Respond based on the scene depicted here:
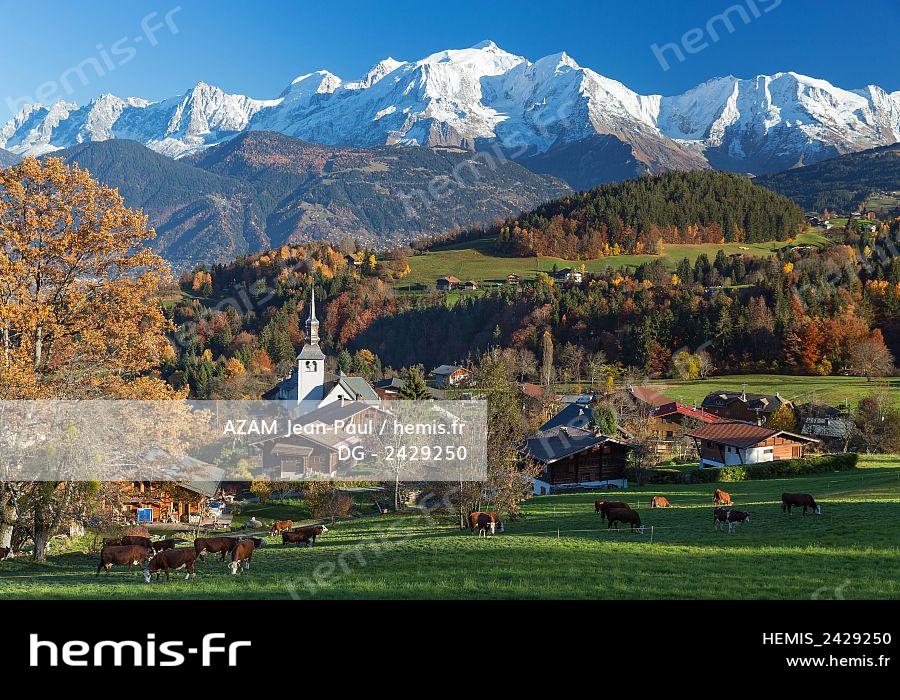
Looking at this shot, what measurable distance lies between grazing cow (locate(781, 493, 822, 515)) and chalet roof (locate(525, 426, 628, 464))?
2988 centimetres

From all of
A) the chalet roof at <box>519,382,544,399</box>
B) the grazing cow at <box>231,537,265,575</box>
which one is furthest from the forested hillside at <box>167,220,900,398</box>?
the grazing cow at <box>231,537,265,575</box>

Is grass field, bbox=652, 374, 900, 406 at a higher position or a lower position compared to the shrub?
higher

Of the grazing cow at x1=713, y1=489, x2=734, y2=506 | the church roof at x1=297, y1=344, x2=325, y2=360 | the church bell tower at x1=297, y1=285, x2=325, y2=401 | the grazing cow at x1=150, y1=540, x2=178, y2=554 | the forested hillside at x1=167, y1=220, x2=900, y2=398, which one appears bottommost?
the grazing cow at x1=713, y1=489, x2=734, y2=506

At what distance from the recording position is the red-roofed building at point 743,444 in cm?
6150

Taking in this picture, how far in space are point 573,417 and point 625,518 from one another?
2210 inches

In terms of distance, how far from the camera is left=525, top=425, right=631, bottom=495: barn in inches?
2306

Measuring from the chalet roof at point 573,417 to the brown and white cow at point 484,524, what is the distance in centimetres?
5142

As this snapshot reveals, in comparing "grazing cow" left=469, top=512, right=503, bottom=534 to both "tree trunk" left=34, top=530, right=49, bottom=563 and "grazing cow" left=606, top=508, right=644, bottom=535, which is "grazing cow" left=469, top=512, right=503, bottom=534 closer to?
"grazing cow" left=606, top=508, right=644, bottom=535

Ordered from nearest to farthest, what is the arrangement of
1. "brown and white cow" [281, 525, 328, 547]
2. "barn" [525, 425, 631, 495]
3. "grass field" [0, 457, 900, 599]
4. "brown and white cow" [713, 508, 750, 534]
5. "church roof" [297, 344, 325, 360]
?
"grass field" [0, 457, 900, 599]
"brown and white cow" [713, 508, 750, 534]
"brown and white cow" [281, 525, 328, 547]
"barn" [525, 425, 631, 495]
"church roof" [297, 344, 325, 360]

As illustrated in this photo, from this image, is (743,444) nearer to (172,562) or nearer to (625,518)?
(625,518)

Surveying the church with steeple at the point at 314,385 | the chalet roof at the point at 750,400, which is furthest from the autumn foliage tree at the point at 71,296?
the chalet roof at the point at 750,400

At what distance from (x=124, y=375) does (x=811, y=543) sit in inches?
848
